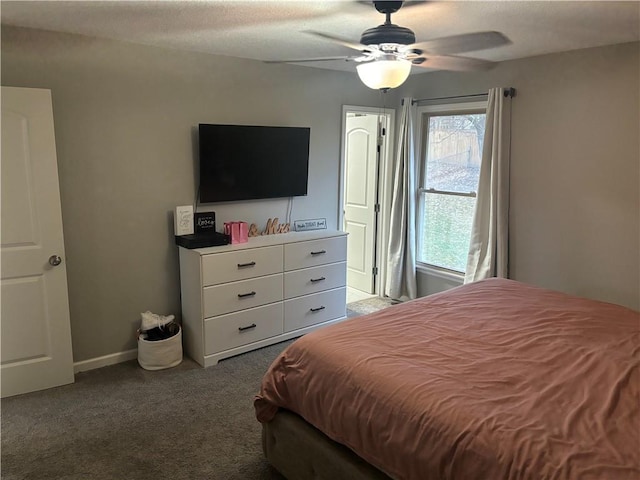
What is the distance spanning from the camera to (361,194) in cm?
547

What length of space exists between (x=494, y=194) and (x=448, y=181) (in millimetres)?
682

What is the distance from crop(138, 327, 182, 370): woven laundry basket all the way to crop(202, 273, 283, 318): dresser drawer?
1.14 feet

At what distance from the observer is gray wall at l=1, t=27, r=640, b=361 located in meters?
3.34

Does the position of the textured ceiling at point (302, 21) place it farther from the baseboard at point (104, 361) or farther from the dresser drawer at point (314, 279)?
the baseboard at point (104, 361)

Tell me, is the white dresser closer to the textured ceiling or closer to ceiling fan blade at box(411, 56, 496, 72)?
the textured ceiling

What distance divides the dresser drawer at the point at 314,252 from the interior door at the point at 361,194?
1124 mm

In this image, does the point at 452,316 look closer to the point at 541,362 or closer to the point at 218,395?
the point at 541,362

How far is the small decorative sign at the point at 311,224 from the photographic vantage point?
4586mm

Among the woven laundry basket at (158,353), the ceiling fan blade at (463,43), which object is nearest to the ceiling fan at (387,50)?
the ceiling fan blade at (463,43)

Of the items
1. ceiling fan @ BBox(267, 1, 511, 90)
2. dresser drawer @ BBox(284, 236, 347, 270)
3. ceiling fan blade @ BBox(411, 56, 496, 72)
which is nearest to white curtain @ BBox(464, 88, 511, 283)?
ceiling fan blade @ BBox(411, 56, 496, 72)

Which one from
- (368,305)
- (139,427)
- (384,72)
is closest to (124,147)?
(139,427)

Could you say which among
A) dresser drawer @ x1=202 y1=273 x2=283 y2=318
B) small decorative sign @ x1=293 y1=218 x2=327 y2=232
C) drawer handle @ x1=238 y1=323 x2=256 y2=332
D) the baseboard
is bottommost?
the baseboard

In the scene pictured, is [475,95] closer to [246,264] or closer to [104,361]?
[246,264]

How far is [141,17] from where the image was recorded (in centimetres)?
276
